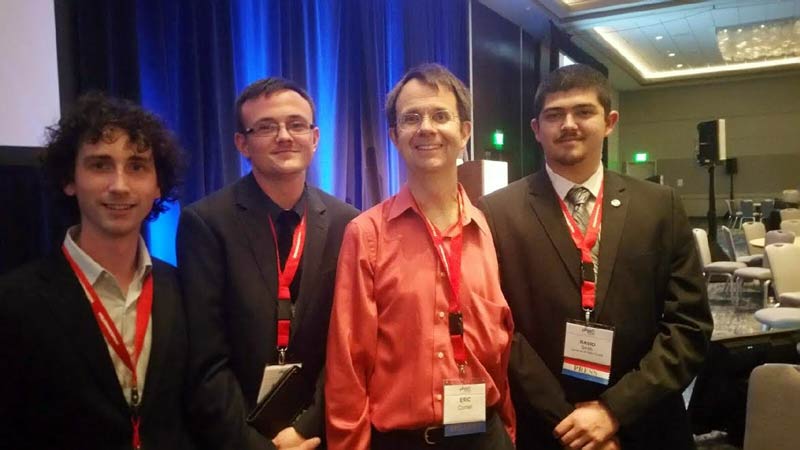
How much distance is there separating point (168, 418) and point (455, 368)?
76 cm

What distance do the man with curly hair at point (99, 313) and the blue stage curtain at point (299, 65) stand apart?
1.21 metres

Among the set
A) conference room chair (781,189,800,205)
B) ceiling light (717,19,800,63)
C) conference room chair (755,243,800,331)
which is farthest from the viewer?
conference room chair (781,189,800,205)

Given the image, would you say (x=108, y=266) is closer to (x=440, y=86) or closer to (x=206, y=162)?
(x=440, y=86)

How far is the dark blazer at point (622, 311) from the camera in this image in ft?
5.19

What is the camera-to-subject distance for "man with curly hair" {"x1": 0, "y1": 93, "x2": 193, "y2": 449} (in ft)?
4.17

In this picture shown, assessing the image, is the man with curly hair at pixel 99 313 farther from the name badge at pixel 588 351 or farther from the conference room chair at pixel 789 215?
the conference room chair at pixel 789 215

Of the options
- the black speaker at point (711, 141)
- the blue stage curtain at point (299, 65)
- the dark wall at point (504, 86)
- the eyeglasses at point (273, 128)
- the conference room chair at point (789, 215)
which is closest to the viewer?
the eyeglasses at point (273, 128)

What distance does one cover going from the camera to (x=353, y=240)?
1511 mm

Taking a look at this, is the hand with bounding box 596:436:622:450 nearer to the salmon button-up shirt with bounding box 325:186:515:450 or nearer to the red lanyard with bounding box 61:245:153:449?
the salmon button-up shirt with bounding box 325:186:515:450

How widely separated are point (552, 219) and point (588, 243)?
0.43 feet

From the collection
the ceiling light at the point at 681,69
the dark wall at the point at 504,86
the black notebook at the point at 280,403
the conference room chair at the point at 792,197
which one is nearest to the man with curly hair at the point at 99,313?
the black notebook at the point at 280,403

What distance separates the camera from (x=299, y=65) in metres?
3.70

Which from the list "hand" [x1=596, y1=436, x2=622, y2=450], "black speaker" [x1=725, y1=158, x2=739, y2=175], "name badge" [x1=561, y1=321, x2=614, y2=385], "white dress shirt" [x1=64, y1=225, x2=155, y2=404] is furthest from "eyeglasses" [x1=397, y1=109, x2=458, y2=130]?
"black speaker" [x1=725, y1=158, x2=739, y2=175]

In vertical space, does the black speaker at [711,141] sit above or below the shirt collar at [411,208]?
above
